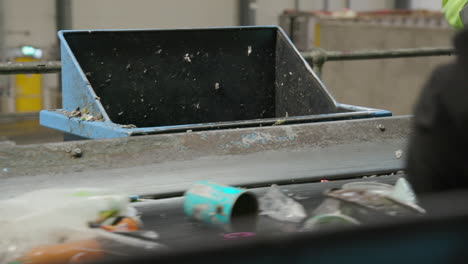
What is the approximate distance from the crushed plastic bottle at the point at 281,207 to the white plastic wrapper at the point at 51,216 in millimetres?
325

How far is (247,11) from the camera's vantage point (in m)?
11.5

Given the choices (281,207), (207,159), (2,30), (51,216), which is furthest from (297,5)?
(51,216)

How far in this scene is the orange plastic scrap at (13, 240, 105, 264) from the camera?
1151 millimetres

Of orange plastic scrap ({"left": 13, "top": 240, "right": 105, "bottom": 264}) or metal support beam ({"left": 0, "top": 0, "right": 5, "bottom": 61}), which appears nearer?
orange plastic scrap ({"left": 13, "top": 240, "right": 105, "bottom": 264})

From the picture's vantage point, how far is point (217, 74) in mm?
3146

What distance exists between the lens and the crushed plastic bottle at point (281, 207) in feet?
4.75

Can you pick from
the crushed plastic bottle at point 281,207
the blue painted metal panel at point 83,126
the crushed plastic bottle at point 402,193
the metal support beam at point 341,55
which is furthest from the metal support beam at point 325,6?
the crushed plastic bottle at point 402,193

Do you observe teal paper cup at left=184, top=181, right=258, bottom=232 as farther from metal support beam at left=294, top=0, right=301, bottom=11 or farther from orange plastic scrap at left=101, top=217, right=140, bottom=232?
metal support beam at left=294, top=0, right=301, bottom=11

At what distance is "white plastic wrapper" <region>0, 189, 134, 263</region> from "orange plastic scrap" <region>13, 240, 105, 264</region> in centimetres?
4

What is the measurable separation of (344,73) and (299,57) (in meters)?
4.91

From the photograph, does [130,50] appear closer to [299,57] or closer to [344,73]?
[299,57]

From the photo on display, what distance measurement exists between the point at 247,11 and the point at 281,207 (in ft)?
33.7

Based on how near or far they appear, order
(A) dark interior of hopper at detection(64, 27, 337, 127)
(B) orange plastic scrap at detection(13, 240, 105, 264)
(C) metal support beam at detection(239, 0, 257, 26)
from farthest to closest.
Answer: (C) metal support beam at detection(239, 0, 257, 26) < (A) dark interior of hopper at detection(64, 27, 337, 127) < (B) orange plastic scrap at detection(13, 240, 105, 264)

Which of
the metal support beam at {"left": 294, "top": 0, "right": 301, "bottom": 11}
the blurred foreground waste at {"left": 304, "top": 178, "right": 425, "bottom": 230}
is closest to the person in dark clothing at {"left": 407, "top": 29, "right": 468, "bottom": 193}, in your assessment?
the blurred foreground waste at {"left": 304, "top": 178, "right": 425, "bottom": 230}
